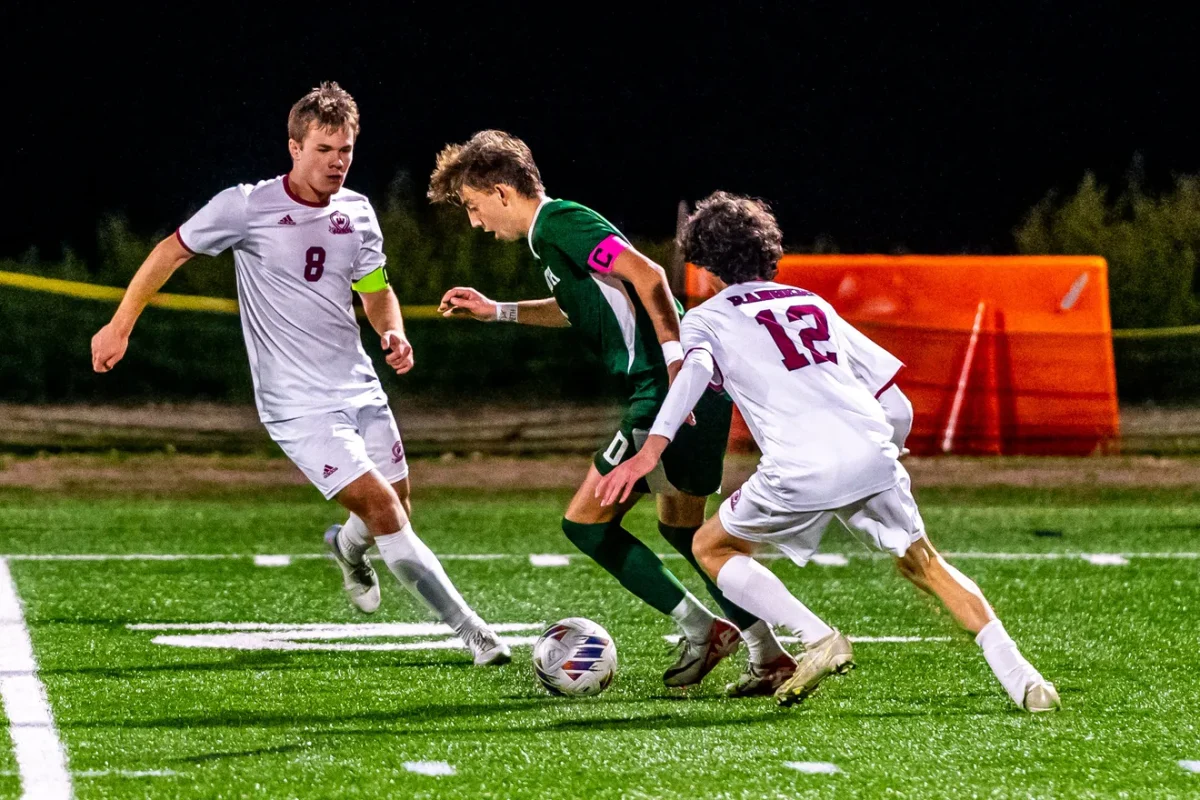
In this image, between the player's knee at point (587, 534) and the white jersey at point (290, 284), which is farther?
the white jersey at point (290, 284)

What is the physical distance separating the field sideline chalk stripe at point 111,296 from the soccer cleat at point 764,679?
836 centimetres

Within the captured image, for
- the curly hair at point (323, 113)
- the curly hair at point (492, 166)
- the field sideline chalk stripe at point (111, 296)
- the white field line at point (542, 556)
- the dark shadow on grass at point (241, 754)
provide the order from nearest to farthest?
1. the dark shadow on grass at point (241, 754)
2. the curly hair at point (492, 166)
3. the curly hair at point (323, 113)
4. the white field line at point (542, 556)
5. the field sideline chalk stripe at point (111, 296)

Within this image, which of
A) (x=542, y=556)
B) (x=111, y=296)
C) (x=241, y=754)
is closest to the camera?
(x=241, y=754)

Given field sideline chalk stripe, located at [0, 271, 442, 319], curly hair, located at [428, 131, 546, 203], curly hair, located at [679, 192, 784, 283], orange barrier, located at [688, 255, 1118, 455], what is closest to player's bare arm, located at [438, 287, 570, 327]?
curly hair, located at [428, 131, 546, 203]

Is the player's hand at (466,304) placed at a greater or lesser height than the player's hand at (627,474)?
greater

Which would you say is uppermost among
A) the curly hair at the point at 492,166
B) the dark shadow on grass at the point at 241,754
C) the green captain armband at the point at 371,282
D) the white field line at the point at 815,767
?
the curly hair at the point at 492,166

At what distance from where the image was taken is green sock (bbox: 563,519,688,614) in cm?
512

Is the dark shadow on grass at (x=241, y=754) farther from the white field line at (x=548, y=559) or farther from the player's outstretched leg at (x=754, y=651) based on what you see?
the white field line at (x=548, y=559)

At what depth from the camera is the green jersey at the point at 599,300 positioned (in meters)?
5.01

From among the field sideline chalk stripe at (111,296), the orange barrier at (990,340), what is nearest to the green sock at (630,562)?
the orange barrier at (990,340)

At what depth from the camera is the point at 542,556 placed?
843cm

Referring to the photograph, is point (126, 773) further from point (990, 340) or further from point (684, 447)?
point (990, 340)

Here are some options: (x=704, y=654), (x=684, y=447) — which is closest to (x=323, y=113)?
(x=684, y=447)

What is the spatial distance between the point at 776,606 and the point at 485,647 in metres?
1.12
